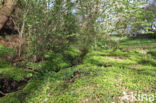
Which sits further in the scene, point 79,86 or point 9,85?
point 9,85

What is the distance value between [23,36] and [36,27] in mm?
1387

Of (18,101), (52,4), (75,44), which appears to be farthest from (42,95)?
(75,44)

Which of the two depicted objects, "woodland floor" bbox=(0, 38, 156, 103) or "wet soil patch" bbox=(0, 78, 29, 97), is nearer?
"woodland floor" bbox=(0, 38, 156, 103)

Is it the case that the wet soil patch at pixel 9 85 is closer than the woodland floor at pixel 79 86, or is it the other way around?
the woodland floor at pixel 79 86

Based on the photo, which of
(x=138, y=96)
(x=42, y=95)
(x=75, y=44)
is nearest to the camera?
(x=138, y=96)

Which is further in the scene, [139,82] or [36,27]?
[36,27]

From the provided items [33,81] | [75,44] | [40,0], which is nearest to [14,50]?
[33,81]

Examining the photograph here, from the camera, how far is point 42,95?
4.30 metres

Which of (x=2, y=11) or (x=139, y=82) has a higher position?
(x=2, y=11)

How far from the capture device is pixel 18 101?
391 centimetres

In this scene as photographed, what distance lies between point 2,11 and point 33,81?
612 centimetres

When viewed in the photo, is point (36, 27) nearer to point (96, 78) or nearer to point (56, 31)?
point (56, 31)

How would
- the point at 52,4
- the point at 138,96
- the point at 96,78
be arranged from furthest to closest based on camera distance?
the point at 52,4 < the point at 96,78 < the point at 138,96

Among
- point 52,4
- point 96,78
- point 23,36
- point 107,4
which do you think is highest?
point 107,4
